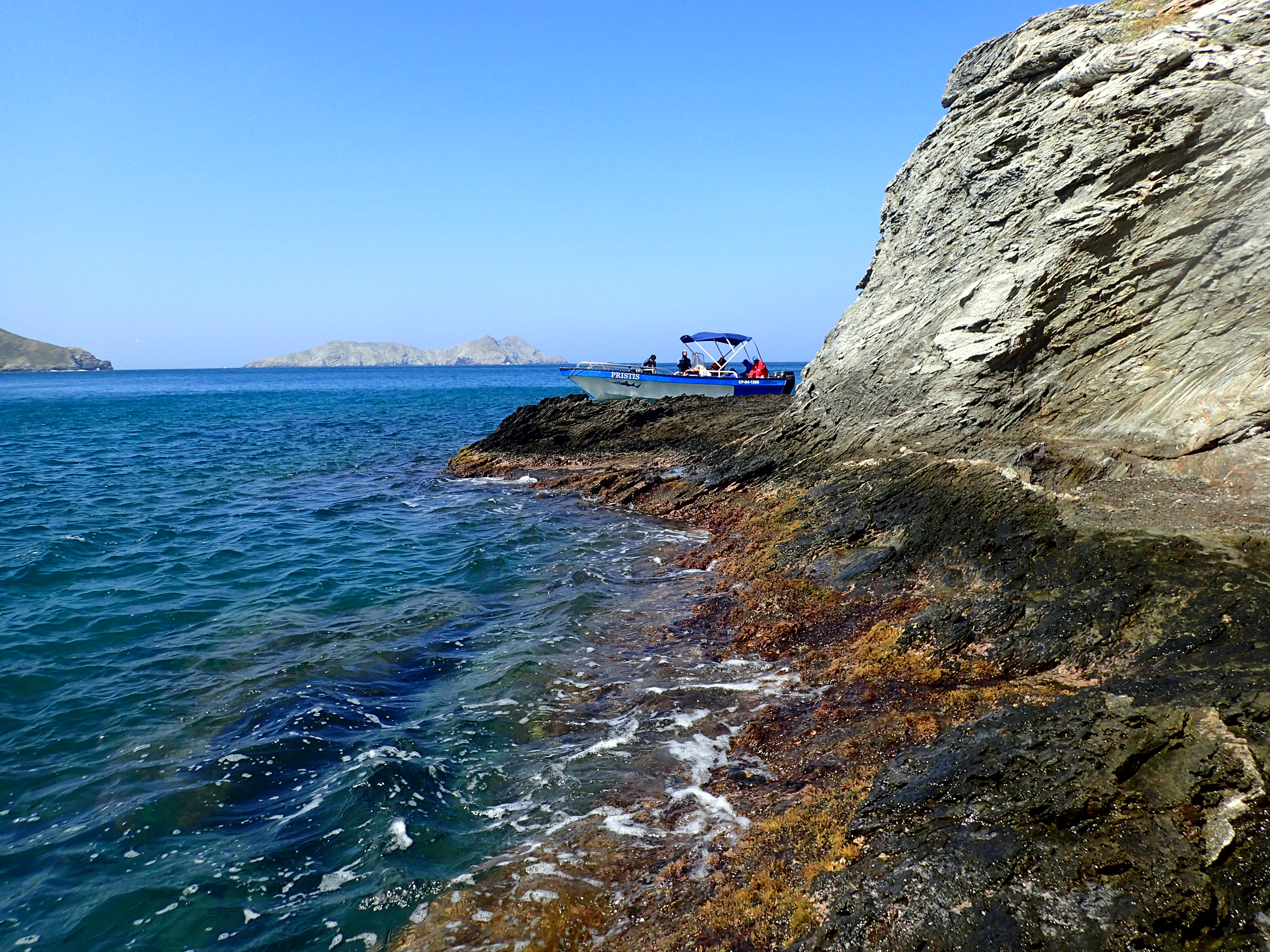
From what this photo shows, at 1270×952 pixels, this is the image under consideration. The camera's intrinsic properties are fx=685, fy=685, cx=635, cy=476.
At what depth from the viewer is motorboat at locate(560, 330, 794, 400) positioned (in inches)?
1248

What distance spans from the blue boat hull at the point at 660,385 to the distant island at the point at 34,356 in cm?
19982

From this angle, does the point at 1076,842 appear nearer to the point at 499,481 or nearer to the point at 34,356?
the point at 499,481

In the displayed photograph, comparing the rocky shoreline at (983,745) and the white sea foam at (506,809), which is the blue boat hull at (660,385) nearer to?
the rocky shoreline at (983,745)

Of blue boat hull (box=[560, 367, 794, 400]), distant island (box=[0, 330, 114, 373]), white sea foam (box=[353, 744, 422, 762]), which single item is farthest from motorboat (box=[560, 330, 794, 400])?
distant island (box=[0, 330, 114, 373])

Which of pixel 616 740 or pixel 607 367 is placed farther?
pixel 607 367

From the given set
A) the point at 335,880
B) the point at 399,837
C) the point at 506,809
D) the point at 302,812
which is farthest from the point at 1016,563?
the point at 302,812

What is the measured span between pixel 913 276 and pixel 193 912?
15506mm

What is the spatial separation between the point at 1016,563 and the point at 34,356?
238 m

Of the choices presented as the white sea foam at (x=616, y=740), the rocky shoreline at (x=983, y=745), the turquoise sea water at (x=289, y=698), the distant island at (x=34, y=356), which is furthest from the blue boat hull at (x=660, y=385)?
the distant island at (x=34, y=356)

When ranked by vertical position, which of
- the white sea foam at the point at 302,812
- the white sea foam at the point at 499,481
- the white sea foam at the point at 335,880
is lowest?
the white sea foam at the point at 335,880

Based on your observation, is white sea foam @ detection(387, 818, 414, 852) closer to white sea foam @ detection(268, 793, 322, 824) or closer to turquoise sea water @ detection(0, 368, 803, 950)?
turquoise sea water @ detection(0, 368, 803, 950)

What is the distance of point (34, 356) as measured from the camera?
180 metres

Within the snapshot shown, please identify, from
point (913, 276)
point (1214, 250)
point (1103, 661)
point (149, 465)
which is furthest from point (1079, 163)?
point (149, 465)

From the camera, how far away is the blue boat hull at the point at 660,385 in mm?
31578
